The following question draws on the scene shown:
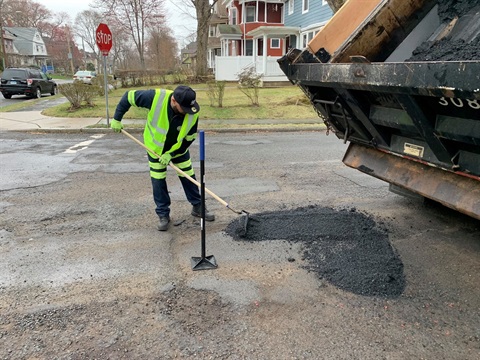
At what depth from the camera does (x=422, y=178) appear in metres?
3.15

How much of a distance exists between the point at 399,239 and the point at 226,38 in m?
30.9

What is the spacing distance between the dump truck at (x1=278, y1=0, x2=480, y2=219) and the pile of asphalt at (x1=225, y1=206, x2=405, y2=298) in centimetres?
56

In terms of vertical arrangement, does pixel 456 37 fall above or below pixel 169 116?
above

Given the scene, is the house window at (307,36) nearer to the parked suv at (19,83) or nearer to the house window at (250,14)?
the house window at (250,14)

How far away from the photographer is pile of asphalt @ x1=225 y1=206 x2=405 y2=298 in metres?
2.91

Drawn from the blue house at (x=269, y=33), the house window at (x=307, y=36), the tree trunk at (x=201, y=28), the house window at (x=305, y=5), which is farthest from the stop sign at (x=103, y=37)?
the house window at (x=305, y=5)

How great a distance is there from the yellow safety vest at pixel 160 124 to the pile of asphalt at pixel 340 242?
1.02 metres

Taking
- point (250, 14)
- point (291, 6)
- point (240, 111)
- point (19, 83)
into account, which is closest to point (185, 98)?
point (240, 111)

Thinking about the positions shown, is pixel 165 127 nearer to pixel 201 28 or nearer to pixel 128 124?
pixel 128 124

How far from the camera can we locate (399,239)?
3631mm

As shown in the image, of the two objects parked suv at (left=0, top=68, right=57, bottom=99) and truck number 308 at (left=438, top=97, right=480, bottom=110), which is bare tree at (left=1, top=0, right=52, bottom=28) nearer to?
parked suv at (left=0, top=68, right=57, bottom=99)

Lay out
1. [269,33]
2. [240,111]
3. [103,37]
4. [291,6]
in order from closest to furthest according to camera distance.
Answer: [103,37], [240,111], [269,33], [291,6]

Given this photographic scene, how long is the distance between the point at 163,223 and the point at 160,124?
993 millimetres

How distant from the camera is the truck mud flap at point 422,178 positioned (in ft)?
9.06
